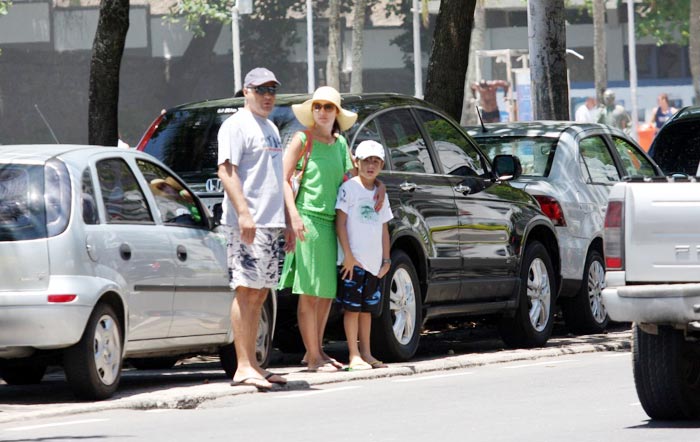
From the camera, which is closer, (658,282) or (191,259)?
(658,282)

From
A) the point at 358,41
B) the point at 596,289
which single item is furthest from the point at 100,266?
the point at 358,41

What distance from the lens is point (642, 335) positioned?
871 cm

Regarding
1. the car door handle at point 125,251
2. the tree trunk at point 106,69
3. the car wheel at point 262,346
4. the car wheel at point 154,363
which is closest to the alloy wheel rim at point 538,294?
the car wheel at point 154,363

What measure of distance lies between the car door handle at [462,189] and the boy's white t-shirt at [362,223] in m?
1.64

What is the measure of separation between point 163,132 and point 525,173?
4070 millimetres

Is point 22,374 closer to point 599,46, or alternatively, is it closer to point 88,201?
point 88,201

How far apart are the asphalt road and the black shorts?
591 mm

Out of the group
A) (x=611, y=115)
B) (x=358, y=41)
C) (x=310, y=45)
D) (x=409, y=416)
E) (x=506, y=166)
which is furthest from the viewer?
(x=310, y=45)

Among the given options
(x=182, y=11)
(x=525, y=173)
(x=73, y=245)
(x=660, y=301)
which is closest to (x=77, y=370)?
(x=73, y=245)

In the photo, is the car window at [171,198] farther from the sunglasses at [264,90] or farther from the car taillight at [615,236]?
the car taillight at [615,236]

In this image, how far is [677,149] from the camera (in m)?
17.7

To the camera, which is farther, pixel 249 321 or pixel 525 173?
pixel 525 173

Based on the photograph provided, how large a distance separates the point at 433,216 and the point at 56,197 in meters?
3.81

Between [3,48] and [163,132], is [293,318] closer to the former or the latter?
[163,132]
